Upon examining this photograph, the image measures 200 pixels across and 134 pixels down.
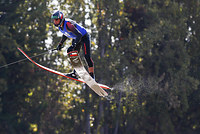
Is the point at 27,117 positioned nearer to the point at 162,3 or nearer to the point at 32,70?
the point at 32,70

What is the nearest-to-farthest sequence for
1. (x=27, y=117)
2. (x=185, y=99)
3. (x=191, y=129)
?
1. (x=185, y=99)
2. (x=27, y=117)
3. (x=191, y=129)

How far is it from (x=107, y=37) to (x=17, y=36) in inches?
254

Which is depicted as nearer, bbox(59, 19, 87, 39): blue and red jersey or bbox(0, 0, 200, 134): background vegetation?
bbox(59, 19, 87, 39): blue and red jersey

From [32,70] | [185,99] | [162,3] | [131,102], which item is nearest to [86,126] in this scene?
[131,102]

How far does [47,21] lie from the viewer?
26.0 metres

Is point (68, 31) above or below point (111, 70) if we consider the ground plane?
above

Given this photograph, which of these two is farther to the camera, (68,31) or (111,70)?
(111,70)

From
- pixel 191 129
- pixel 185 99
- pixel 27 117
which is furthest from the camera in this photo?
pixel 191 129

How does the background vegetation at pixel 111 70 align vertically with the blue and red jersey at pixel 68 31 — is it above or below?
below

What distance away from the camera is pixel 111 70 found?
25078mm

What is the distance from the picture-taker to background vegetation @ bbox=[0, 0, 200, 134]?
25.0m

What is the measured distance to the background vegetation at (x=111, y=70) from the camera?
25000mm

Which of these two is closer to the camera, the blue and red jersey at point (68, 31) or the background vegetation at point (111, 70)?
the blue and red jersey at point (68, 31)

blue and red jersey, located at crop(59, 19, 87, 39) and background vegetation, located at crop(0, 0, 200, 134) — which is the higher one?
blue and red jersey, located at crop(59, 19, 87, 39)
